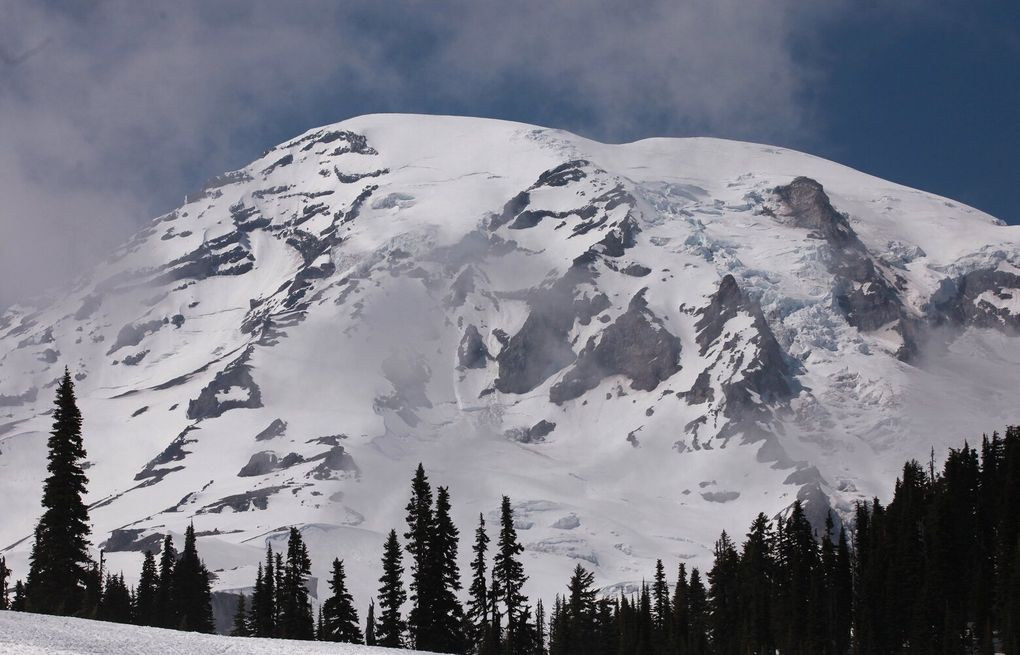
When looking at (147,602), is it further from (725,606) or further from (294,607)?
(725,606)

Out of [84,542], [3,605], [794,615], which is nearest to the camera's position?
[84,542]

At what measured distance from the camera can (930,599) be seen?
108688mm

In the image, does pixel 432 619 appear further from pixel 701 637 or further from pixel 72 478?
pixel 701 637

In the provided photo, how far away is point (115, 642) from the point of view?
5047 centimetres

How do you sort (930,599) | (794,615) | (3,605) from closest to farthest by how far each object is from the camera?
(3,605) → (930,599) → (794,615)

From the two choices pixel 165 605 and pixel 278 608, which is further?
pixel 165 605

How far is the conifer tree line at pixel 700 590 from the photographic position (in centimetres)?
8519

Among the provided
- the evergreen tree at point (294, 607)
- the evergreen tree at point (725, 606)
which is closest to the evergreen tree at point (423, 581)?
the evergreen tree at point (294, 607)

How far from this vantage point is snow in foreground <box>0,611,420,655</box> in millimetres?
47062

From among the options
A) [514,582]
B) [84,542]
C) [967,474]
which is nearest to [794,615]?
[967,474]

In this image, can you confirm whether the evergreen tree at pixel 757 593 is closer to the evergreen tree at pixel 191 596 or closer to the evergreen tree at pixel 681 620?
the evergreen tree at pixel 681 620

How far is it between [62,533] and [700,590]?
7738 centimetres

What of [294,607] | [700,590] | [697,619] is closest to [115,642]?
[294,607]

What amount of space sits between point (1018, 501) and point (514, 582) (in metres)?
42.8
